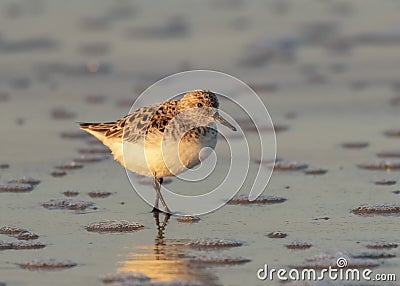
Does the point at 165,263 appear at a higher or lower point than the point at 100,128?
lower

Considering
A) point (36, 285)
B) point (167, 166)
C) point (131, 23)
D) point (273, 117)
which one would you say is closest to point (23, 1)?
point (131, 23)

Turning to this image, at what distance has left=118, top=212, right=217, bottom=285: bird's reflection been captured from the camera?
20.9ft

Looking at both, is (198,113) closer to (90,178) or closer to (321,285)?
(90,178)

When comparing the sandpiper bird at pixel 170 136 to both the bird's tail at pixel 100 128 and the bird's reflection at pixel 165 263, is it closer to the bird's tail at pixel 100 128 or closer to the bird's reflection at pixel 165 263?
the bird's tail at pixel 100 128

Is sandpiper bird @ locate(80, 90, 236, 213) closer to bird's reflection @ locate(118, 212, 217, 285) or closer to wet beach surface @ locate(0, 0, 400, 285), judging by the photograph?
wet beach surface @ locate(0, 0, 400, 285)

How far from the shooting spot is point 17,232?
24.0ft

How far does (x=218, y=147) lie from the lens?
32.4ft

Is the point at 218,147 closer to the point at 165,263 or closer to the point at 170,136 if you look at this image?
the point at 170,136

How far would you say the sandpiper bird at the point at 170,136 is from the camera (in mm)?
7719

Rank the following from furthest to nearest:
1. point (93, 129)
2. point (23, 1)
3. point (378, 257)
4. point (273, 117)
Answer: point (23, 1) < point (273, 117) < point (93, 129) < point (378, 257)

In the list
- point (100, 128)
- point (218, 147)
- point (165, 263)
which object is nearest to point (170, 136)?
point (100, 128)

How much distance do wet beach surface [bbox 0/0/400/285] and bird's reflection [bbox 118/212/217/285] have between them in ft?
0.04

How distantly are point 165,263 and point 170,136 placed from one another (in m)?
1.33

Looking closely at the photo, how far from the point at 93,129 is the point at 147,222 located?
1.15m
